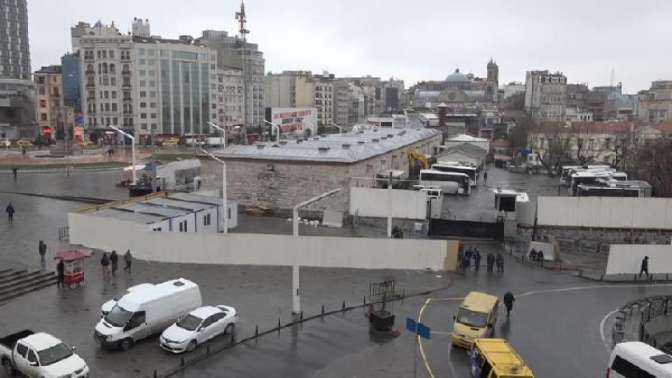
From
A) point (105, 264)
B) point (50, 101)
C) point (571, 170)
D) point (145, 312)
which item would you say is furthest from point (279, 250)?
point (50, 101)

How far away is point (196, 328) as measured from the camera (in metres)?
17.2

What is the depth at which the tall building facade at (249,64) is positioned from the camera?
411ft

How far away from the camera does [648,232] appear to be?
3297 cm

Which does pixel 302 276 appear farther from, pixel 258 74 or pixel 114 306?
pixel 258 74

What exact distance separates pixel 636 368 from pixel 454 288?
386 inches

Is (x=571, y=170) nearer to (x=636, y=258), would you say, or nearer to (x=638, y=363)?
(x=636, y=258)

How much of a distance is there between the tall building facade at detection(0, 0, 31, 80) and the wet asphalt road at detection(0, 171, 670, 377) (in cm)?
15645

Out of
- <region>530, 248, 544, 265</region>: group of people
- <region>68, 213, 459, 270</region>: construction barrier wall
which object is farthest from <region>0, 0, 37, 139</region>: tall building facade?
<region>530, 248, 544, 265</region>: group of people

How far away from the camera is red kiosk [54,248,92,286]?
72.5 feet

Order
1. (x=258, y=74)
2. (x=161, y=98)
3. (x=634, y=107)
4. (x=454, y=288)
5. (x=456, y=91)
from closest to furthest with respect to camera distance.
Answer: (x=454, y=288) → (x=161, y=98) → (x=258, y=74) → (x=634, y=107) → (x=456, y=91)

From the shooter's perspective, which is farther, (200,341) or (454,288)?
(454,288)

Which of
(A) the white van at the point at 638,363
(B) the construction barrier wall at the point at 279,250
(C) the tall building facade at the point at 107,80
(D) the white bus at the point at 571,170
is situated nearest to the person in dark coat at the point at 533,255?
(B) the construction barrier wall at the point at 279,250

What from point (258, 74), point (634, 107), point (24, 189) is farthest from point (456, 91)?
point (24, 189)

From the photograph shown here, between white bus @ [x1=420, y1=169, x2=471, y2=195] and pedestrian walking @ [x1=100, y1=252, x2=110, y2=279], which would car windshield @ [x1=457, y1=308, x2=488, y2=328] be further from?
white bus @ [x1=420, y1=169, x2=471, y2=195]
